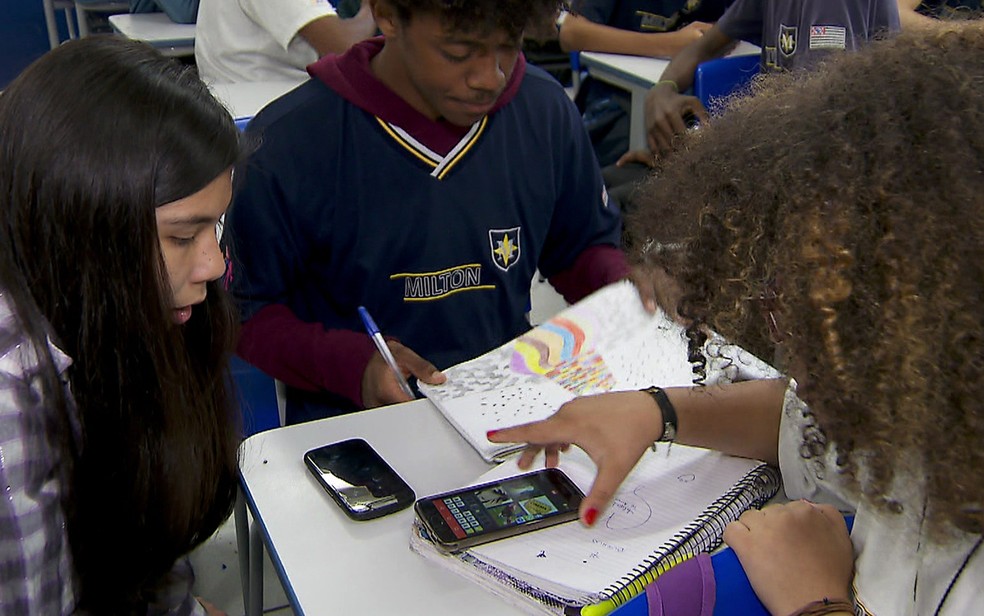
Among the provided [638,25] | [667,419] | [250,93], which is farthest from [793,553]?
[638,25]

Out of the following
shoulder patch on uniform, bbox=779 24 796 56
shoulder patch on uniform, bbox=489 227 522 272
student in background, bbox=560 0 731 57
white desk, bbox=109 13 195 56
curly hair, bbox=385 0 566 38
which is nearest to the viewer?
curly hair, bbox=385 0 566 38

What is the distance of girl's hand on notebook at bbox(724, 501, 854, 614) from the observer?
74cm

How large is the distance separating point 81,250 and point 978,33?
709 millimetres

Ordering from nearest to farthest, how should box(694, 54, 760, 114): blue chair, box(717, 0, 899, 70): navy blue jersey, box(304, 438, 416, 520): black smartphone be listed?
box(304, 438, 416, 520): black smartphone < box(717, 0, 899, 70): navy blue jersey < box(694, 54, 760, 114): blue chair

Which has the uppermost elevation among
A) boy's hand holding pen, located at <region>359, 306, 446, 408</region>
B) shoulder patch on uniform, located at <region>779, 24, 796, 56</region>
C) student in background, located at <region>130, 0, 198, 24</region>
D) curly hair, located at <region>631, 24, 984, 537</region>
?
curly hair, located at <region>631, 24, 984, 537</region>

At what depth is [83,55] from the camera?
81 cm

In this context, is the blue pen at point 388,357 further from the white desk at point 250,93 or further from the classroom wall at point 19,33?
the classroom wall at point 19,33

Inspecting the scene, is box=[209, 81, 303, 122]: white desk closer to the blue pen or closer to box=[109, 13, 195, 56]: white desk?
box=[109, 13, 195, 56]: white desk

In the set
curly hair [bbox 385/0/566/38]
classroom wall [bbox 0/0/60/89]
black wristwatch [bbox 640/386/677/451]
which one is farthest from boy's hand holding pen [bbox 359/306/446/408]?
classroom wall [bbox 0/0/60/89]

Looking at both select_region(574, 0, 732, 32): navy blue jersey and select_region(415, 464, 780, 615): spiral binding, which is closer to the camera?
select_region(415, 464, 780, 615): spiral binding

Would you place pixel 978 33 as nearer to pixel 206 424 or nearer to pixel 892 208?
pixel 892 208

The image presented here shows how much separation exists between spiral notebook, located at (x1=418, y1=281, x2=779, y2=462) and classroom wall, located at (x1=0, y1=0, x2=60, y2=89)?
4866 mm

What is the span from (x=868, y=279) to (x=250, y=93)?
1.80 m

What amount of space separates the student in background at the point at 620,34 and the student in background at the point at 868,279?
1.88 metres
